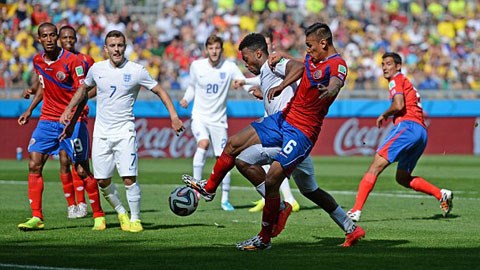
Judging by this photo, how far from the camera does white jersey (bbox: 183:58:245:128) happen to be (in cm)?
1661

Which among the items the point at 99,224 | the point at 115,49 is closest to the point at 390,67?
the point at 115,49

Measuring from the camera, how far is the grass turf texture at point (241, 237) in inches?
384

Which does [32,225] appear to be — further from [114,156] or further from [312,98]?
[312,98]

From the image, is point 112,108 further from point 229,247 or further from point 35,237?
point 229,247

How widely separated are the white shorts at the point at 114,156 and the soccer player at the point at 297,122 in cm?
207

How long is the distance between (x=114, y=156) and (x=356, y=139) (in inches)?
737

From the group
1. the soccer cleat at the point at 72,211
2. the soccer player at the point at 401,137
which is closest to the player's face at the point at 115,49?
the soccer cleat at the point at 72,211

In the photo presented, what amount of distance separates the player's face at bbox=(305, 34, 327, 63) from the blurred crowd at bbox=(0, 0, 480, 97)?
2049 cm

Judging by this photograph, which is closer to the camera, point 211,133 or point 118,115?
point 118,115

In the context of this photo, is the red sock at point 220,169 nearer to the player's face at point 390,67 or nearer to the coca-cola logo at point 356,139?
the player's face at point 390,67

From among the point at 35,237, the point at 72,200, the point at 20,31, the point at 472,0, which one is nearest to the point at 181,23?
the point at 20,31

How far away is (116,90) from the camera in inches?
498

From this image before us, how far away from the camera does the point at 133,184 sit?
1271 centimetres

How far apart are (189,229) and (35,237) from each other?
1.99 metres
